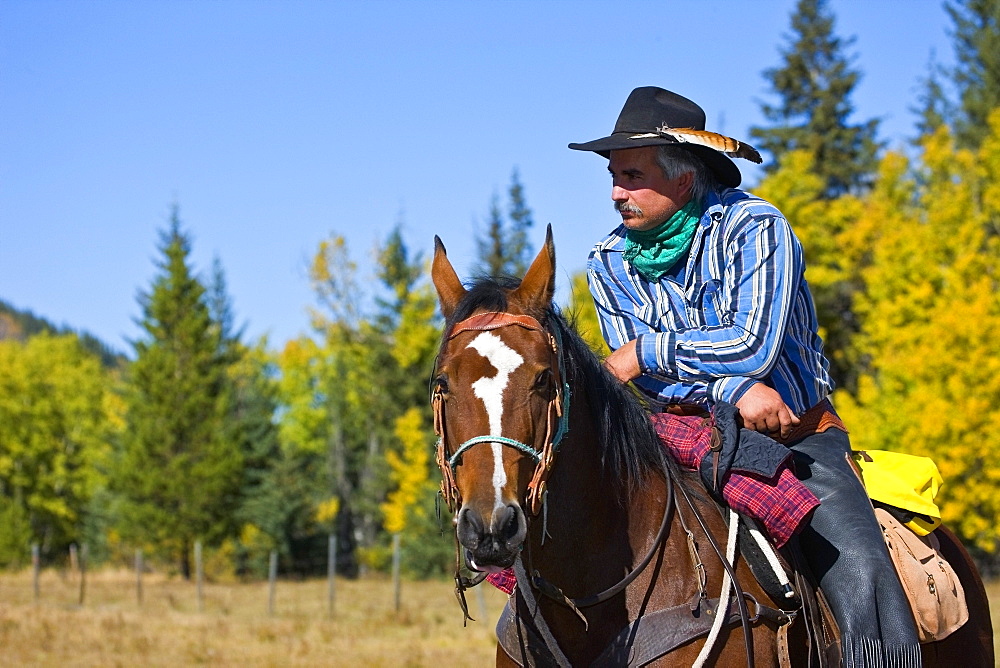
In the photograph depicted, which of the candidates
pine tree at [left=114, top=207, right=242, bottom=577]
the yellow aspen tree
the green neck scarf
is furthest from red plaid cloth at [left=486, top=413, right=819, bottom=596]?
pine tree at [left=114, top=207, right=242, bottom=577]

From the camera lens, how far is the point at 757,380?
3559 millimetres

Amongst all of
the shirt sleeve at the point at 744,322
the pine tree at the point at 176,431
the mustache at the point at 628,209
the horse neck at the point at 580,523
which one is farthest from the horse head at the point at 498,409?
the pine tree at the point at 176,431

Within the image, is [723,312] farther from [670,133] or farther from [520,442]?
[520,442]

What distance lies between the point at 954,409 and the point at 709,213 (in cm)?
1946

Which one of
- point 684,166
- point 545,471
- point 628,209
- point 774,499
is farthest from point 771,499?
point 684,166

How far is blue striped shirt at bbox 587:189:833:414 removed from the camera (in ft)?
11.4

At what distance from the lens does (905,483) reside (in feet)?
13.4

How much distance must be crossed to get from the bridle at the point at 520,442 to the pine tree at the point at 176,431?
41.7 m

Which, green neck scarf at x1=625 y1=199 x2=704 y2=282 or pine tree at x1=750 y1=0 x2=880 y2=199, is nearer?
green neck scarf at x1=625 y1=199 x2=704 y2=282

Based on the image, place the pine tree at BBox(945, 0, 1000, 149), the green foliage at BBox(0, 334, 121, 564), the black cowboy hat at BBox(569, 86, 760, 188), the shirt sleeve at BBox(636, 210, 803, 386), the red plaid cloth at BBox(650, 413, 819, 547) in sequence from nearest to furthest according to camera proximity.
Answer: the red plaid cloth at BBox(650, 413, 819, 547)
the shirt sleeve at BBox(636, 210, 803, 386)
the black cowboy hat at BBox(569, 86, 760, 188)
the pine tree at BBox(945, 0, 1000, 149)
the green foliage at BBox(0, 334, 121, 564)

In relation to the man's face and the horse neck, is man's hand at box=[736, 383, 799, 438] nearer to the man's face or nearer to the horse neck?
the horse neck

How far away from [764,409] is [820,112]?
39.8m

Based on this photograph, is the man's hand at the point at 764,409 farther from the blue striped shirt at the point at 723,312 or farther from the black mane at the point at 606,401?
the black mane at the point at 606,401

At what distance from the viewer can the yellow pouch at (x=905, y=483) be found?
159 inches
